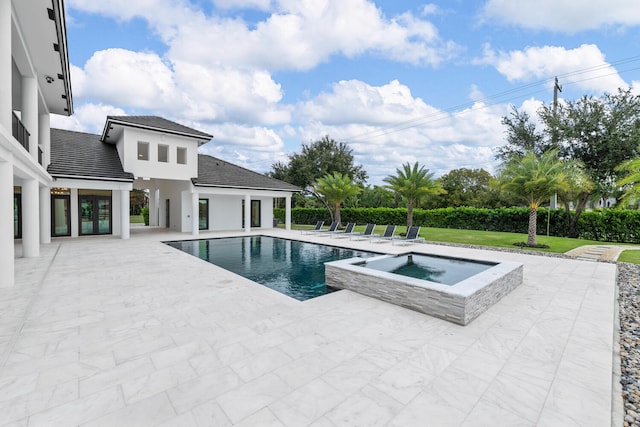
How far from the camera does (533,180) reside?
15.4 metres

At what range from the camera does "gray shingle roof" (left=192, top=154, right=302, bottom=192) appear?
71.4 ft

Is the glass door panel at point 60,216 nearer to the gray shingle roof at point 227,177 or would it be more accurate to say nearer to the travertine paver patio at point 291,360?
the gray shingle roof at point 227,177

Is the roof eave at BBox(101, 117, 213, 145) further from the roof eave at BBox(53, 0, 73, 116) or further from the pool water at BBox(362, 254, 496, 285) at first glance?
the pool water at BBox(362, 254, 496, 285)

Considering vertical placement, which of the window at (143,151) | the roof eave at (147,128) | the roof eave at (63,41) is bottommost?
the window at (143,151)

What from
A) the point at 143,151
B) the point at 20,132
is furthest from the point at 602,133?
the point at 20,132

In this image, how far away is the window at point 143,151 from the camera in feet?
63.4

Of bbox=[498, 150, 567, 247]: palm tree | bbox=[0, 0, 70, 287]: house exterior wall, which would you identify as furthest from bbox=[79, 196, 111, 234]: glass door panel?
bbox=[498, 150, 567, 247]: palm tree

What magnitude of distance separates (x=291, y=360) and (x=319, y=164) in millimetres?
35287

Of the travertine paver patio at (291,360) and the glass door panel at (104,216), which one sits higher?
the glass door panel at (104,216)

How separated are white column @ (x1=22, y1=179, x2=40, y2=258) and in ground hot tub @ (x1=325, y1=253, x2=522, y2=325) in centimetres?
1099

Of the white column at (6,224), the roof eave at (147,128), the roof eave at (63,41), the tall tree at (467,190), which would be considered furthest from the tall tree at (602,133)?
the white column at (6,224)

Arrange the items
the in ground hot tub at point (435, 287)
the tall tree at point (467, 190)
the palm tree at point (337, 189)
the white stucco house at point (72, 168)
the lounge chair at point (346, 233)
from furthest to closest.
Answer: the tall tree at point (467, 190)
the palm tree at point (337, 189)
the lounge chair at point (346, 233)
the white stucco house at point (72, 168)
the in ground hot tub at point (435, 287)

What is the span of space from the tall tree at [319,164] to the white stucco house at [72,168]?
11645mm

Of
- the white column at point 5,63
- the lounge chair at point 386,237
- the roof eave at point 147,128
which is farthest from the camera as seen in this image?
the lounge chair at point 386,237
